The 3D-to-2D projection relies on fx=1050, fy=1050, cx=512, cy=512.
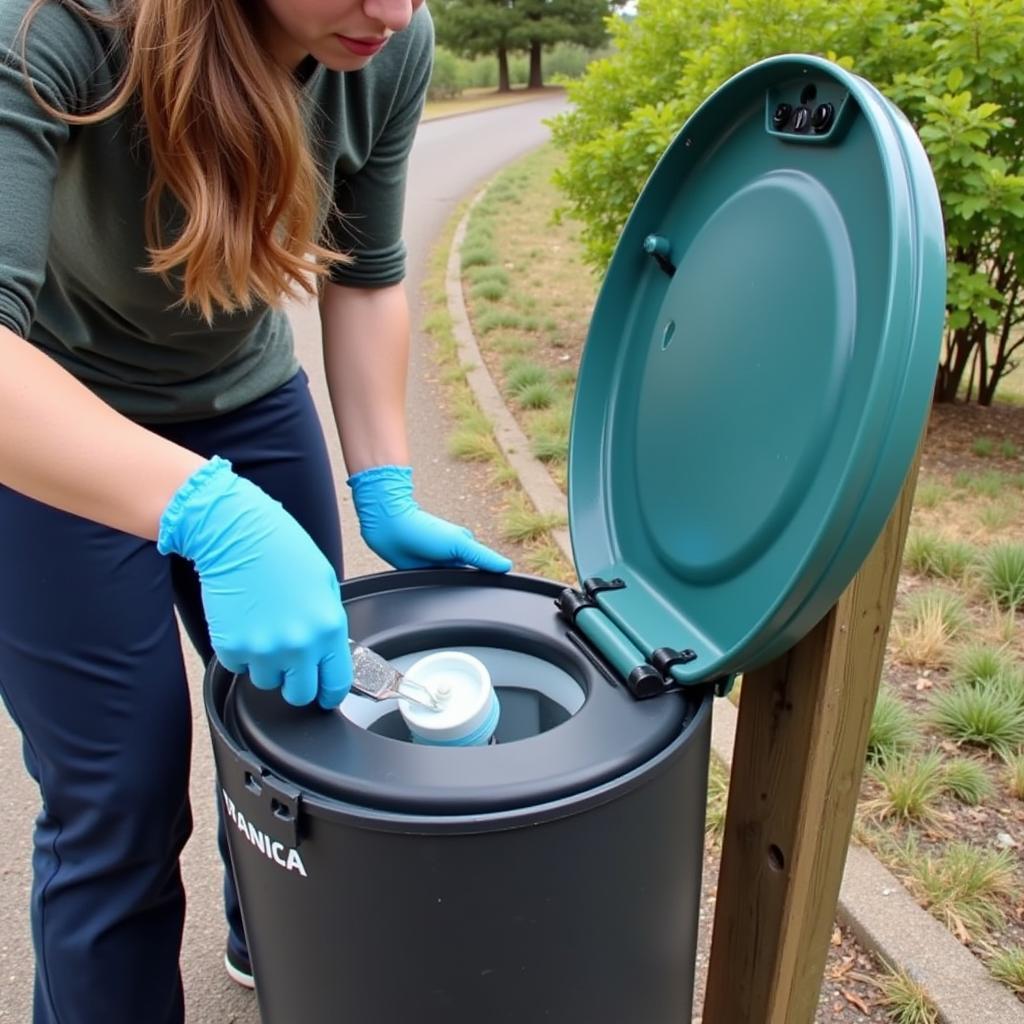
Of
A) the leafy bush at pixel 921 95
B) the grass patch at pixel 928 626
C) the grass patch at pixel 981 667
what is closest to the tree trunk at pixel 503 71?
the leafy bush at pixel 921 95

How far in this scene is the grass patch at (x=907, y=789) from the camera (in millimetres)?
2066

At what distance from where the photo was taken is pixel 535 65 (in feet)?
129

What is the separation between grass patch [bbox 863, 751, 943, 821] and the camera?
2.07 metres

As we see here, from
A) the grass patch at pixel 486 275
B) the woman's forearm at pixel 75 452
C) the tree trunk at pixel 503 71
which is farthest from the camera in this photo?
the tree trunk at pixel 503 71

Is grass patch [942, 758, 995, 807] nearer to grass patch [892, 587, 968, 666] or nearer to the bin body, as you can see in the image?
grass patch [892, 587, 968, 666]

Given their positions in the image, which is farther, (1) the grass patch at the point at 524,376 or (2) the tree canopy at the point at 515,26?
(2) the tree canopy at the point at 515,26

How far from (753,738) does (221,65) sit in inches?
37.6

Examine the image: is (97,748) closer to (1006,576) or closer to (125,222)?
(125,222)

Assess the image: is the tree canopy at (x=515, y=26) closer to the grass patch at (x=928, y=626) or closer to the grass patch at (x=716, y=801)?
the grass patch at (x=928, y=626)

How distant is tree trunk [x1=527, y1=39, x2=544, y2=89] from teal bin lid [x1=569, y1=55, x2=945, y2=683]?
41.1 m

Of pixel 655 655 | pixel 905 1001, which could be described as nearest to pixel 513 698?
pixel 655 655

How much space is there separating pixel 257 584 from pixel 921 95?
329cm

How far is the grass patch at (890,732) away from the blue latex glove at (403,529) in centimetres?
114

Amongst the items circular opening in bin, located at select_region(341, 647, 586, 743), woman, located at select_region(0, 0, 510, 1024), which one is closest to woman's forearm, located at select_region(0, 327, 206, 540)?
woman, located at select_region(0, 0, 510, 1024)
